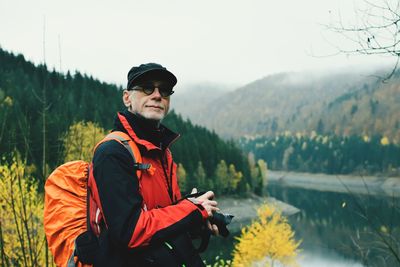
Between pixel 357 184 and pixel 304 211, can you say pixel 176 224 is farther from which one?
pixel 357 184

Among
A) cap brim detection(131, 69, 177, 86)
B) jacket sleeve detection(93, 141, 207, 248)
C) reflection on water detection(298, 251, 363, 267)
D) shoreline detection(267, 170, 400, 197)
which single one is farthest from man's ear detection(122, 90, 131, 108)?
shoreline detection(267, 170, 400, 197)

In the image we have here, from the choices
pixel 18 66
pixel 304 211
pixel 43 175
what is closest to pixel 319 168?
pixel 304 211

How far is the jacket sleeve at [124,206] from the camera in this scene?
2166 mm

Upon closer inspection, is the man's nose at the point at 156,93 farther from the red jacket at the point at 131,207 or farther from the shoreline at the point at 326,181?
the shoreline at the point at 326,181

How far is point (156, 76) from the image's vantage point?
2732 millimetres

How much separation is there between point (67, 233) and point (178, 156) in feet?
204

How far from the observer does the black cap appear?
266 cm

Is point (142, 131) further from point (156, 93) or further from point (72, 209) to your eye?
point (72, 209)

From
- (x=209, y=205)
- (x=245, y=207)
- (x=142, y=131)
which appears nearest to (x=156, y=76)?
(x=142, y=131)

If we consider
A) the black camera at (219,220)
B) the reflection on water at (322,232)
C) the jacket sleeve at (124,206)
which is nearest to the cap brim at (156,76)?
the jacket sleeve at (124,206)

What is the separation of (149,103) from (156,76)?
19 cm

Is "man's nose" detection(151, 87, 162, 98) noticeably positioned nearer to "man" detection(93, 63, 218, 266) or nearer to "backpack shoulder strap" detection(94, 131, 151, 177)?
"man" detection(93, 63, 218, 266)

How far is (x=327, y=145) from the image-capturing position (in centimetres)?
14762

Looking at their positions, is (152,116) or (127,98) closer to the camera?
(152,116)
